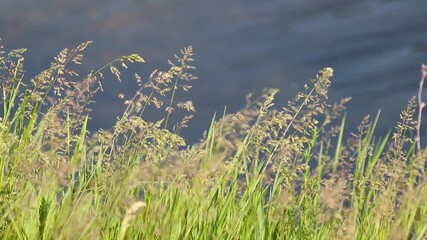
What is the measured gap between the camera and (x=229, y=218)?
2.89m

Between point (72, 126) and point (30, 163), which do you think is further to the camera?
point (72, 126)

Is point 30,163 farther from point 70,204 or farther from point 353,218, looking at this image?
point 353,218

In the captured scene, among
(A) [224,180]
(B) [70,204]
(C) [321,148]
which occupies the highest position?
(C) [321,148]

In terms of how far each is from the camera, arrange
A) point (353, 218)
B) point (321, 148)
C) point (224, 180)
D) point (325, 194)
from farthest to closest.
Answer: point (321, 148)
point (224, 180)
point (353, 218)
point (325, 194)

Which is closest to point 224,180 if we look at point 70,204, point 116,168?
point 116,168

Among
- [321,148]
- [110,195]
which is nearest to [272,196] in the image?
[321,148]

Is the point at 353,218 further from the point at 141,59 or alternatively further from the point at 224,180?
the point at 141,59

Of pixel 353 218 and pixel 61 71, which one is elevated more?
pixel 61 71

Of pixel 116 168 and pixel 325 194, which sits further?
Result: pixel 116 168

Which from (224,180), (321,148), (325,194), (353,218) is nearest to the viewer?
(325,194)

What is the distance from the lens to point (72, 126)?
3223 mm

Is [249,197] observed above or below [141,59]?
below

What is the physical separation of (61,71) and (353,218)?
109 cm

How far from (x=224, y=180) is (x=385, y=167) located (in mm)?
521
